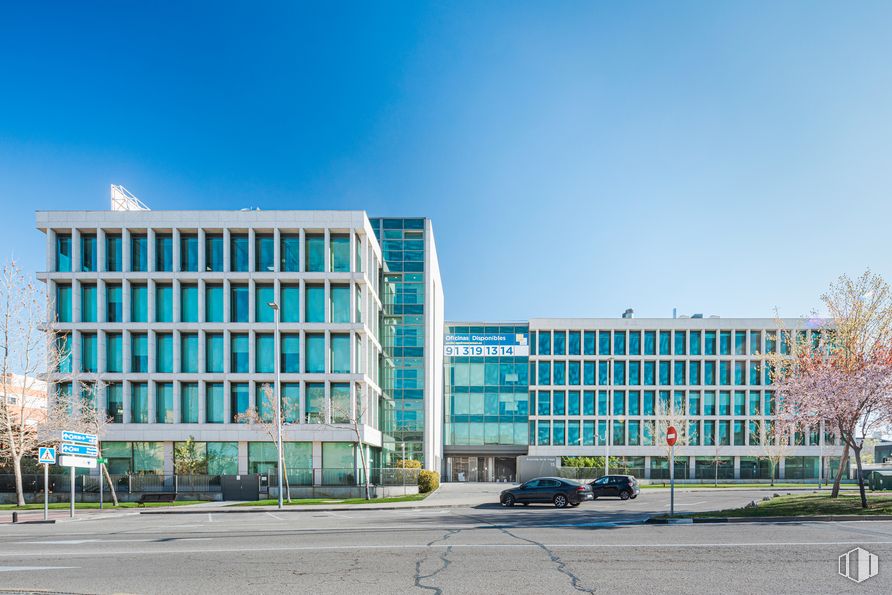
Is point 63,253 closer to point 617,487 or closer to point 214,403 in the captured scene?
point 214,403

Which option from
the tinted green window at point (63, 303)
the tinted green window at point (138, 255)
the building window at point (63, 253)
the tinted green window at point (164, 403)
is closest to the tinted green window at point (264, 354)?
the tinted green window at point (164, 403)

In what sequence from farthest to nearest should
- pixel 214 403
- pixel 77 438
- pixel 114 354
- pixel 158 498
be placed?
pixel 214 403
pixel 114 354
pixel 158 498
pixel 77 438

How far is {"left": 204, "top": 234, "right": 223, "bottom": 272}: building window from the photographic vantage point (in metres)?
38.3

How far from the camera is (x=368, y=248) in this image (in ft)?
136

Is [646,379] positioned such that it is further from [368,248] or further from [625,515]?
[625,515]

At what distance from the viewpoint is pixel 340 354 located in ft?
125

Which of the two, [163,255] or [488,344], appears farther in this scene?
[488,344]

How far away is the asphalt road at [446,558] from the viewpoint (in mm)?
9531

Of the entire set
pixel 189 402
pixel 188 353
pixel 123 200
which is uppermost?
pixel 123 200

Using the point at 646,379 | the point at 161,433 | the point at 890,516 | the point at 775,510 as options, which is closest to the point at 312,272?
the point at 161,433

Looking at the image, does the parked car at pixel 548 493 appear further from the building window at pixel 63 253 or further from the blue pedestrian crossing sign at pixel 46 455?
the building window at pixel 63 253

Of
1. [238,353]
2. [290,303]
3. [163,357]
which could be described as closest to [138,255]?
[163,357]

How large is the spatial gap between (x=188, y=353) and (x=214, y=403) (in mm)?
3494

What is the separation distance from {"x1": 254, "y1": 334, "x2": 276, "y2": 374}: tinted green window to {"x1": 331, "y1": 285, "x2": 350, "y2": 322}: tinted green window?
4.21 m
